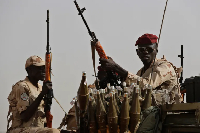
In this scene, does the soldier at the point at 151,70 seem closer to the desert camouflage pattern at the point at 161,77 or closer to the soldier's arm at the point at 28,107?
the desert camouflage pattern at the point at 161,77

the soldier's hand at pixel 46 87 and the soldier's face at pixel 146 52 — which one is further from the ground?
the soldier's face at pixel 146 52

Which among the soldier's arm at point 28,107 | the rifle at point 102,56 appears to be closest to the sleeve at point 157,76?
the rifle at point 102,56

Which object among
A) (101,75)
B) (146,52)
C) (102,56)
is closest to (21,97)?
(101,75)

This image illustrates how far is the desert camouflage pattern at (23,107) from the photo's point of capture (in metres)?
7.61

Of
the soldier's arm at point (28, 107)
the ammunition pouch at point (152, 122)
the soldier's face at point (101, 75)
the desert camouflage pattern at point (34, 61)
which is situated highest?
the desert camouflage pattern at point (34, 61)

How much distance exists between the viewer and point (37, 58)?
26.5 ft

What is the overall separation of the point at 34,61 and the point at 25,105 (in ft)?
3.10

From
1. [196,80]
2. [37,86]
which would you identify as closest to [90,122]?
[196,80]

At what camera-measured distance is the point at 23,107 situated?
24.9 ft

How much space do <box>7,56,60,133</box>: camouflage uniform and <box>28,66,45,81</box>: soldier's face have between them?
81mm

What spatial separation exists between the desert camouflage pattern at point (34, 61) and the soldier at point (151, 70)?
2.56 m

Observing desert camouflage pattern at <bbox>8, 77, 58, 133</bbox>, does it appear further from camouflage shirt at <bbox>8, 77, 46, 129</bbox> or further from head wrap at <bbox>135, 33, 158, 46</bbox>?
head wrap at <bbox>135, 33, 158, 46</bbox>

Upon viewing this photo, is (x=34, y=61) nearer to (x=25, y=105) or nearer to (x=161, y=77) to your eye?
(x=25, y=105)

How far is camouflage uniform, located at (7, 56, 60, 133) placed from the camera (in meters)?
7.61
